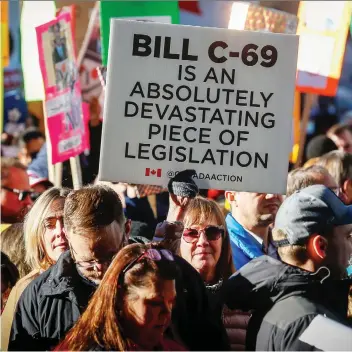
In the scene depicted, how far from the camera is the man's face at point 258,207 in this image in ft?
13.5

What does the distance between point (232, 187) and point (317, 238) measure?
1.35ft

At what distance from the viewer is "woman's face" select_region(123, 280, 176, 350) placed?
3471mm

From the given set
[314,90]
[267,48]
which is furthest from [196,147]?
[314,90]

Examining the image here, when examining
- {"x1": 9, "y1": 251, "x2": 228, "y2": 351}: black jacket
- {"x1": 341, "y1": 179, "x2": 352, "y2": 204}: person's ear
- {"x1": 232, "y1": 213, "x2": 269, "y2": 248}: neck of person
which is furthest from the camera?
{"x1": 341, "y1": 179, "x2": 352, "y2": 204}: person's ear

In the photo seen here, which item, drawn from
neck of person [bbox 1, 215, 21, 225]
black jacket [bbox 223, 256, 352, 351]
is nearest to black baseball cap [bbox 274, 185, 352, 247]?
black jacket [bbox 223, 256, 352, 351]

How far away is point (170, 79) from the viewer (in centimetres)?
379

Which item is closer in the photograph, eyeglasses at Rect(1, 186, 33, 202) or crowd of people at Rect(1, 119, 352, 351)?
crowd of people at Rect(1, 119, 352, 351)

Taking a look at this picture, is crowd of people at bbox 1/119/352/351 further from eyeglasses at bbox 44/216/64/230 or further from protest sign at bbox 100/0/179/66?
protest sign at bbox 100/0/179/66

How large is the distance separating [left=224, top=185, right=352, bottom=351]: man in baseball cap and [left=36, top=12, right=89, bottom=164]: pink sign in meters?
2.47

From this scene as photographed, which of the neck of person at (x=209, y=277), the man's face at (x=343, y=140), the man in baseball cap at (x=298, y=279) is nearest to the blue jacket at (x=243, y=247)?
the neck of person at (x=209, y=277)

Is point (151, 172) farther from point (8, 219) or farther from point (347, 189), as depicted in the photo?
point (347, 189)

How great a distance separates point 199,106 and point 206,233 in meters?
0.53

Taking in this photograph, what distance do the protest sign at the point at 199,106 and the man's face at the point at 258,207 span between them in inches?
11.5

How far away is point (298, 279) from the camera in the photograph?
3607 mm
